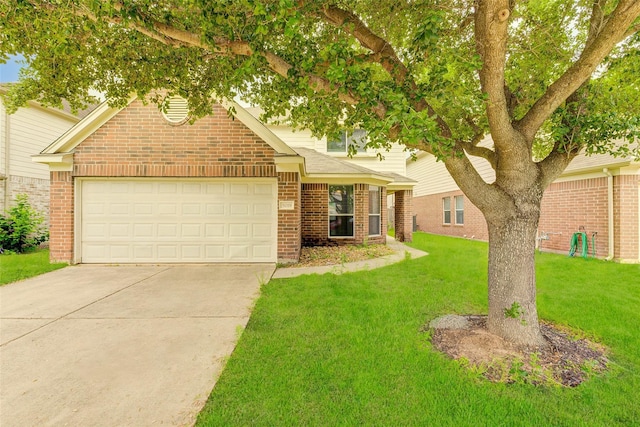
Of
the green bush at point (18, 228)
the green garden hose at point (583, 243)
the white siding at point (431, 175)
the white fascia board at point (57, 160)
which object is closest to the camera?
the white fascia board at point (57, 160)

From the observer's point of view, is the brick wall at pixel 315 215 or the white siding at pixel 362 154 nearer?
the brick wall at pixel 315 215

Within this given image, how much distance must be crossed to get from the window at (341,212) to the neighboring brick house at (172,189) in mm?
3177

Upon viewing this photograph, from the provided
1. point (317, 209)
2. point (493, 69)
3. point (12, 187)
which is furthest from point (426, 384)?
point (12, 187)

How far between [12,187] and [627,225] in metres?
20.8

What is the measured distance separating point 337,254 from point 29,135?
42.9 ft

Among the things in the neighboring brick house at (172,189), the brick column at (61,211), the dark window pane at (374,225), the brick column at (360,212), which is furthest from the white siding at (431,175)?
the brick column at (61,211)

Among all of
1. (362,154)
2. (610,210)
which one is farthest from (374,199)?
(610,210)

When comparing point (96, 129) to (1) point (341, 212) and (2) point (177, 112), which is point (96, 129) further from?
(1) point (341, 212)

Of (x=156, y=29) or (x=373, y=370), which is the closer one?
(x=373, y=370)

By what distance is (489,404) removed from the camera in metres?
2.41

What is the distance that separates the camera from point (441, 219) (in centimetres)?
1798

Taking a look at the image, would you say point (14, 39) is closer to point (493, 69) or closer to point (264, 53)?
point (264, 53)

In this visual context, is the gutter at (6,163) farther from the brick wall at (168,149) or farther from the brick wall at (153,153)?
the brick wall at (168,149)

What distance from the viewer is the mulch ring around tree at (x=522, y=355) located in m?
2.85
